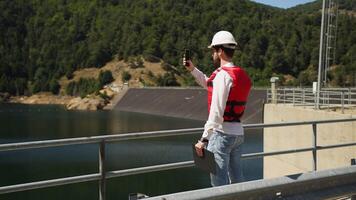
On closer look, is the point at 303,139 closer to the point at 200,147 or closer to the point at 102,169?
the point at 102,169

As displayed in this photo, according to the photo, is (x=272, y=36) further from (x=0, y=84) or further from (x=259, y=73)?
(x=0, y=84)

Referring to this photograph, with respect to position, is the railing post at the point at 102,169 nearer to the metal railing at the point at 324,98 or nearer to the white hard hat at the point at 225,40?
the white hard hat at the point at 225,40

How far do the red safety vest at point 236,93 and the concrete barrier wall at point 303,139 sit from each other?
1469 cm

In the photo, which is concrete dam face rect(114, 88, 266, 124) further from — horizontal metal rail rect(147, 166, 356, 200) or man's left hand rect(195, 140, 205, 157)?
man's left hand rect(195, 140, 205, 157)

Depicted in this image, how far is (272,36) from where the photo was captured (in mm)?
150625

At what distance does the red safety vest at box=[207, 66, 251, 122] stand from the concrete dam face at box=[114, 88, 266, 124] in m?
65.9

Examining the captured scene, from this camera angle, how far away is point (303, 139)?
22750 mm

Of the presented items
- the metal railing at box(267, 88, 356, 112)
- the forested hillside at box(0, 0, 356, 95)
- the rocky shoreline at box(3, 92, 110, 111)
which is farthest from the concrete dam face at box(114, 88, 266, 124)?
the metal railing at box(267, 88, 356, 112)

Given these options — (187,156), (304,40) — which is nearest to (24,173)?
(187,156)

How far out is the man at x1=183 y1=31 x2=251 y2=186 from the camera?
4.64 m

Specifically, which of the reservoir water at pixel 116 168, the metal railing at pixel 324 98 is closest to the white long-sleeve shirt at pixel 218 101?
the metal railing at pixel 324 98

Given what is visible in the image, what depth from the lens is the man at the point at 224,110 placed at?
4645 millimetres

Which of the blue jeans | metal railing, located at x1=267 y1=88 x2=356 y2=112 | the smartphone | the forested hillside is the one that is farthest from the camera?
the forested hillside

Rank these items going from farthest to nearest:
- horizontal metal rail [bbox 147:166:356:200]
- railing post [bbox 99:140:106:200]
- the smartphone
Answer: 1. the smartphone
2. railing post [bbox 99:140:106:200]
3. horizontal metal rail [bbox 147:166:356:200]
